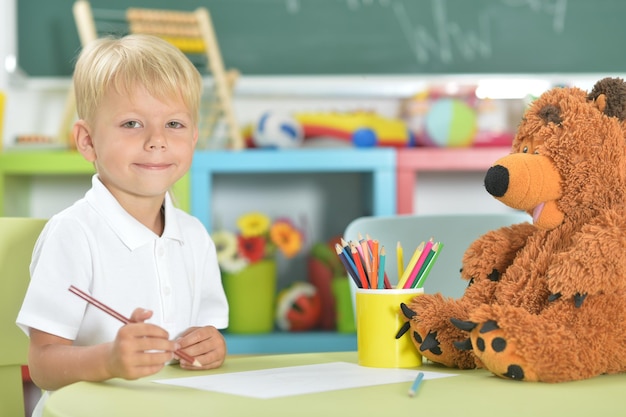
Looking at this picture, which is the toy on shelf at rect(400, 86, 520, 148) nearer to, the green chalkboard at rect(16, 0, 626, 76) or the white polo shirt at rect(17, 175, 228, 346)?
the green chalkboard at rect(16, 0, 626, 76)

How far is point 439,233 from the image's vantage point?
1380 mm

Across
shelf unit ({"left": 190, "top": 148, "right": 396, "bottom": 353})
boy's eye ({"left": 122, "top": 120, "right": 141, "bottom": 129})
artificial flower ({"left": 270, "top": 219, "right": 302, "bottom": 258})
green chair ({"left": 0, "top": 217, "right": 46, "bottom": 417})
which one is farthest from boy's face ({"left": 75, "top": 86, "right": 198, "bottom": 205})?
artificial flower ({"left": 270, "top": 219, "right": 302, "bottom": 258})

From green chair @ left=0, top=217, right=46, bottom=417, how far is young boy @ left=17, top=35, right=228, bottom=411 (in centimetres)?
8

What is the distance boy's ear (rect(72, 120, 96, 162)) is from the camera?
3.67 feet

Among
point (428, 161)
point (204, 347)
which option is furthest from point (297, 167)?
point (204, 347)

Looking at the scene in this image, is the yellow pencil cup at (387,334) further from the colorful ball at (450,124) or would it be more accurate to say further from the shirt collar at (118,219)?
the colorful ball at (450,124)

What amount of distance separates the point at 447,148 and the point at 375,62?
0.42 m

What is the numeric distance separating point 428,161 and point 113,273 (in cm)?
134

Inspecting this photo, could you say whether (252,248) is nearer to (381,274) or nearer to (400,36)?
(400,36)

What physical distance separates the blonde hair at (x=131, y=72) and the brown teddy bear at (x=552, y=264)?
0.41m

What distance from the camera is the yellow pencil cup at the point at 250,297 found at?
2264 mm

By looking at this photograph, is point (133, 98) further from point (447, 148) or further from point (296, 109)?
point (296, 109)

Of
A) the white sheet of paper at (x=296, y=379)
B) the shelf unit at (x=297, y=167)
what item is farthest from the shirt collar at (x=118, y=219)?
the shelf unit at (x=297, y=167)

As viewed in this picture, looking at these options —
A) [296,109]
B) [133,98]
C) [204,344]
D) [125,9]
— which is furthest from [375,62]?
[204,344]
